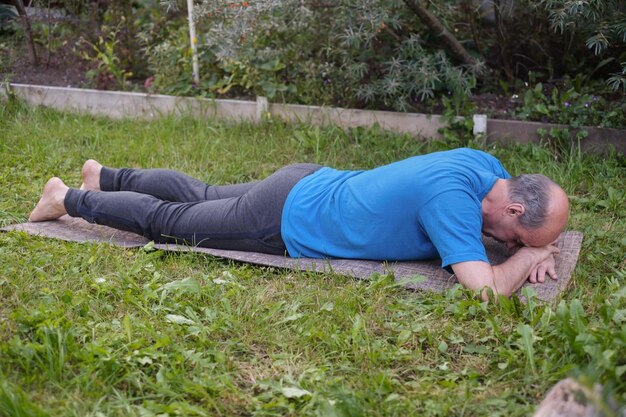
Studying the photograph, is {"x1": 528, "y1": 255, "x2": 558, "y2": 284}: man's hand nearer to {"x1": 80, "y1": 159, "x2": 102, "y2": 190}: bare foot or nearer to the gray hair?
the gray hair

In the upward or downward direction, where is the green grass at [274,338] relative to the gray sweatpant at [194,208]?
downward

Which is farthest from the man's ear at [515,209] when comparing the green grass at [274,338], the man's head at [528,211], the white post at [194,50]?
the white post at [194,50]

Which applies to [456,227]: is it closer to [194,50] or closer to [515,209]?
[515,209]

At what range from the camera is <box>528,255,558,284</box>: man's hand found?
3459 millimetres

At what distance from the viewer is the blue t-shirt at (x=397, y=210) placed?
3213 millimetres

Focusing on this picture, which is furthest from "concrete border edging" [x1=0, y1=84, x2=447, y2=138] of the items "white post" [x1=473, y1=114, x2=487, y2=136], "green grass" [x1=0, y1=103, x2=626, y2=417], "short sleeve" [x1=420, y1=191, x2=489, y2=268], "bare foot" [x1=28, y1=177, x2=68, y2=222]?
"short sleeve" [x1=420, y1=191, x2=489, y2=268]

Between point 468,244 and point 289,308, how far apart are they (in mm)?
835

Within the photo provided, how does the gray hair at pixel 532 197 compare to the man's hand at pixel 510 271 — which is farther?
the gray hair at pixel 532 197

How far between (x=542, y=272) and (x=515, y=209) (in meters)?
0.37

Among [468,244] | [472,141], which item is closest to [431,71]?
[472,141]

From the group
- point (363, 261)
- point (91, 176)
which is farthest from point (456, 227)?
point (91, 176)

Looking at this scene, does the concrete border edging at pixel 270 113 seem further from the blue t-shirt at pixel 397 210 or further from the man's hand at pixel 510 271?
the man's hand at pixel 510 271

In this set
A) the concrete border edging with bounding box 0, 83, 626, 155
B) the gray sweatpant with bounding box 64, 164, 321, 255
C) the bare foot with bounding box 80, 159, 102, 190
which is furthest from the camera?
the concrete border edging with bounding box 0, 83, 626, 155

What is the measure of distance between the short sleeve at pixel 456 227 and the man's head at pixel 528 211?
0.16 meters
